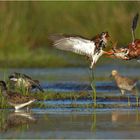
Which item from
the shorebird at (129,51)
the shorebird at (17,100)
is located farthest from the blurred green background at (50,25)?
the shorebird at (129,51)

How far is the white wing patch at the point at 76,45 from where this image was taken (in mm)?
14289

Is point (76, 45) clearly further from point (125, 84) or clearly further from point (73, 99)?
point (125, 84)

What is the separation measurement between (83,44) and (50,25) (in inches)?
534

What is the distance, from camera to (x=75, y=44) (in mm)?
14414

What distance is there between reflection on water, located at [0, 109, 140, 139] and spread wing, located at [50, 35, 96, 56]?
3.31ft

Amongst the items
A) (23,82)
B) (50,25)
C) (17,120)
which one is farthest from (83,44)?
(50,25)

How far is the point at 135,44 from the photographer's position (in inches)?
529

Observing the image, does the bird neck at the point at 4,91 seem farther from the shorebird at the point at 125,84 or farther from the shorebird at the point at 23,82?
the shorebird at the point at 125,84

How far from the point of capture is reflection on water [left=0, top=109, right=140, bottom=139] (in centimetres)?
1148

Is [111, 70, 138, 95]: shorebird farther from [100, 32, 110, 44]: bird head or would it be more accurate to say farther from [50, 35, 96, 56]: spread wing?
[100, 32, 110, 44]: bird head

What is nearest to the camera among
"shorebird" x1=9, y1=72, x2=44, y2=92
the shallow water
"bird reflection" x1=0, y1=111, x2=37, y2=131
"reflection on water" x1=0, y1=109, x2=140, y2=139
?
"reflection on water" x1=0, y1=109, x2=140, y2=139

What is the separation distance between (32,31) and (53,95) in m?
10.5

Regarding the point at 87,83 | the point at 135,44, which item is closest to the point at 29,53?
the point at 87,83

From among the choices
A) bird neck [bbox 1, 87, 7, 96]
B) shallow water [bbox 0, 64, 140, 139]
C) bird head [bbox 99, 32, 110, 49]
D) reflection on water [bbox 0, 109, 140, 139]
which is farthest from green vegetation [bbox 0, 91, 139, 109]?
bird head [bbox 99, 32, 110, 49]
